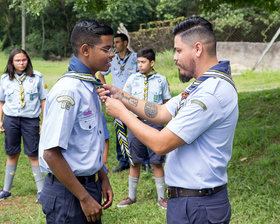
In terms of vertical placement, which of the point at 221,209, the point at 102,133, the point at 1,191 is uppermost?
the point at 102,133

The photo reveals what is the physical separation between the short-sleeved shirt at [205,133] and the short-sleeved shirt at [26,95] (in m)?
3.41

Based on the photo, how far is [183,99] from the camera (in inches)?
103

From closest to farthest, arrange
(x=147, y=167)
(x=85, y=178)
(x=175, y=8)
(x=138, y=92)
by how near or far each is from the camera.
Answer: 1. (x=85, y=178)
2. (x=138, y=92)
3. (x=147, y=167)
4. (x=175, y=8)

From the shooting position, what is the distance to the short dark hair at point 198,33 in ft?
8.48

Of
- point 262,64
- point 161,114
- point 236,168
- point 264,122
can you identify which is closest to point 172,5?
point 262,64

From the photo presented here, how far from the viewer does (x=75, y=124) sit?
253 centimetres

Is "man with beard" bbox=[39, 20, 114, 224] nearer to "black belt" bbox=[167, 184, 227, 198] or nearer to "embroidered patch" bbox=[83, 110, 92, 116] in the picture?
"embroidered patch" bbox=[83, 110, 92, 116]

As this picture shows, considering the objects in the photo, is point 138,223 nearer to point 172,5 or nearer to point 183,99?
point 183,99

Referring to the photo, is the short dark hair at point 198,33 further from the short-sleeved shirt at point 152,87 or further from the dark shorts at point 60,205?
the short-sleeved shirt at point 152,87

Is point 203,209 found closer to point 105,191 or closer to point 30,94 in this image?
point 105,191

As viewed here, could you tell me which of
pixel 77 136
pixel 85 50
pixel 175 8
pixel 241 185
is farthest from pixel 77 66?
pixel 175 8

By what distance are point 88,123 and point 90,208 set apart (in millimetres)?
572

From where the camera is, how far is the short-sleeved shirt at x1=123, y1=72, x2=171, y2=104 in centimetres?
550

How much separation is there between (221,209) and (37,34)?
39268 millimetres
